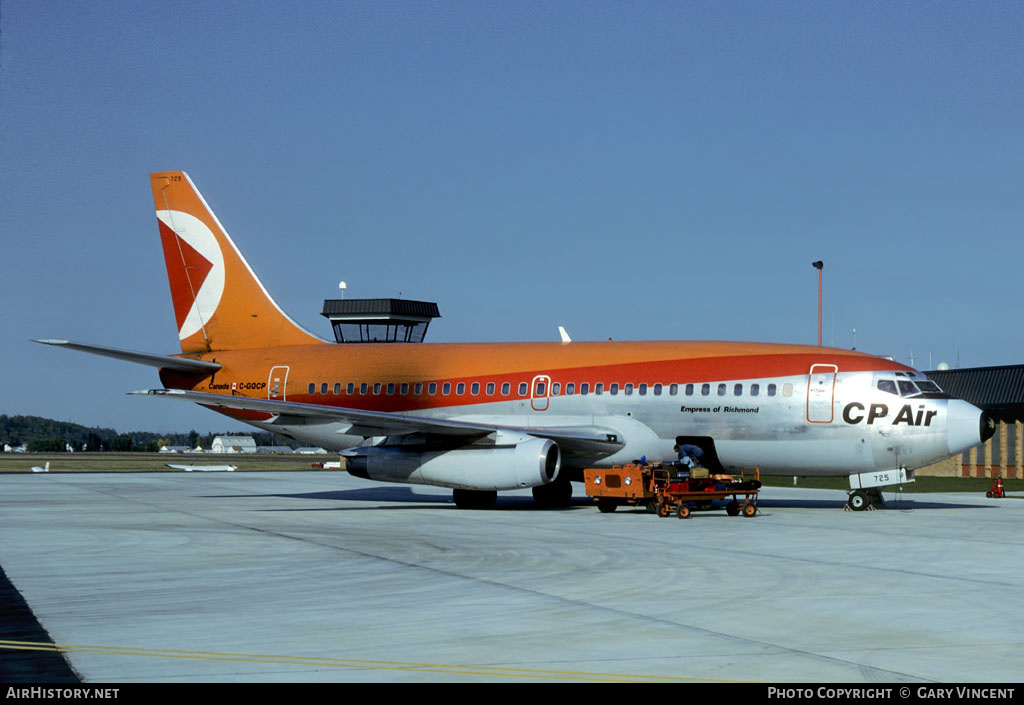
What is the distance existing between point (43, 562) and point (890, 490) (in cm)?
3623

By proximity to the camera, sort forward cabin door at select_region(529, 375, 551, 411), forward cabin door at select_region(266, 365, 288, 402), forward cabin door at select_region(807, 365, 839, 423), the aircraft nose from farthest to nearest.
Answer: forward cabin door at select_region(266, 365, 288, 402) → forward cabin door at select_region(529, 375, 551, 411) → forward cabin door at select_region(807, 365, 839, 423) → the aircraft nose

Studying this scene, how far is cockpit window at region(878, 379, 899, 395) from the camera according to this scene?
2755 cm

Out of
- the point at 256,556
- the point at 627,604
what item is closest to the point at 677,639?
the point at 627,604

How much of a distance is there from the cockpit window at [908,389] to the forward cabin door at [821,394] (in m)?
1.60

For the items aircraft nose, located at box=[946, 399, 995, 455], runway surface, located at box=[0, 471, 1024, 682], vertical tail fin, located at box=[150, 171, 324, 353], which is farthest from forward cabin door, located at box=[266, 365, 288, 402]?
aircraft nose, located at box=[946, 399, 995, 455]

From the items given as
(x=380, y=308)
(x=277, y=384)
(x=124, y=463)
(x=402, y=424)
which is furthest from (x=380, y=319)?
(x=402, y=424)

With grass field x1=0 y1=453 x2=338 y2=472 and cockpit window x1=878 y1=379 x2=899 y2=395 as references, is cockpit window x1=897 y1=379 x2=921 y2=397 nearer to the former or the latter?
cockpit window x1=878 y1=379 x2=899 y2=395

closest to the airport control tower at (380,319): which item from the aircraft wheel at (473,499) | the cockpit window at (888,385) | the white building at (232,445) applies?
the aircraft wheel at (473,499)

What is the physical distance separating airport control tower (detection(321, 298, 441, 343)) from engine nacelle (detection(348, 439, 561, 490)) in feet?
130

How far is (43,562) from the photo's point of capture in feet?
56.7

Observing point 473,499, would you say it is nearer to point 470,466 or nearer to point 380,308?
point 470,466

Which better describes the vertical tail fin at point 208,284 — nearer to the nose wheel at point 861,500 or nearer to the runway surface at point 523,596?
the runway surface at point 523,596
